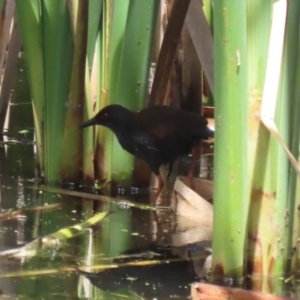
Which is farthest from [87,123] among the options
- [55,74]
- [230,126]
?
[230,126]

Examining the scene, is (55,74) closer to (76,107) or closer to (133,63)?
(76,107)

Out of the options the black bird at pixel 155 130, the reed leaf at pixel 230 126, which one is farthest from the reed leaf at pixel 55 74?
the reed leaf at pixel 230 126

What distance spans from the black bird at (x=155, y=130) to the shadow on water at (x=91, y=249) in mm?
260

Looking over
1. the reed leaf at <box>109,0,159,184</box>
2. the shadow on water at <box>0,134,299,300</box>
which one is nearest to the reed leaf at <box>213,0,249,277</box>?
the shadow on water at <box>0,134,299,300</box>

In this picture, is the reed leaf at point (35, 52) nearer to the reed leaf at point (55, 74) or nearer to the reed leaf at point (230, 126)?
the reed leaf at point (55, 74)

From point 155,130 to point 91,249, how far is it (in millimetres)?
1373

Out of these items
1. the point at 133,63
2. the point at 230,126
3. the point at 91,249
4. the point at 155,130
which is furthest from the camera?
the point at 155,130

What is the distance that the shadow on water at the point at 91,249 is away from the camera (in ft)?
8.79

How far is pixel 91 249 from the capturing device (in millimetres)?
3166

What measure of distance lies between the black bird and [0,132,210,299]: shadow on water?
26 cm

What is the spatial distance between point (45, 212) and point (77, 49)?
89cm

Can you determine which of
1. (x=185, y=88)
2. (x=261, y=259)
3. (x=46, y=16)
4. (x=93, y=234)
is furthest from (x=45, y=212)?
(x=185, y=88)

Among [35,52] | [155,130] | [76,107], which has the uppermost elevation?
[35,52]

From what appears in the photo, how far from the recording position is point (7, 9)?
477cm
